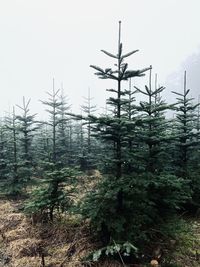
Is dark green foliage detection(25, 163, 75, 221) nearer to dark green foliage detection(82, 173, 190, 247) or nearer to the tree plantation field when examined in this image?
the tree plantation field

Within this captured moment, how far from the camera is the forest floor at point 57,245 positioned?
6273mm

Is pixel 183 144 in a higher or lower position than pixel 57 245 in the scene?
higher

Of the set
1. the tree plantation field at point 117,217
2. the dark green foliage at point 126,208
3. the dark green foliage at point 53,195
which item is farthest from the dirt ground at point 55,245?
the dark green foliage at point 126,208

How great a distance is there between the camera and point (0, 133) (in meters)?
18.6

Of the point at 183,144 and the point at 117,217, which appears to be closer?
the point at 117,217

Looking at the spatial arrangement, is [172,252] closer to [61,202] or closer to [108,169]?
[108,169]

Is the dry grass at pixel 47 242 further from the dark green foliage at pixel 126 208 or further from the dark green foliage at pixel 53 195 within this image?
the dark green foliage at pixel 126 208

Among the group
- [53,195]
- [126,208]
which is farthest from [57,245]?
[126,208]

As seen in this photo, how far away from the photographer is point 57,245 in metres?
7.08

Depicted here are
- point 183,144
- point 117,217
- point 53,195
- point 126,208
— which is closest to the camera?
point 117,217

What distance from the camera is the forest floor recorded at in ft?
20.6

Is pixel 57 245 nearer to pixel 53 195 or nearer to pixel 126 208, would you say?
pixel 53 195

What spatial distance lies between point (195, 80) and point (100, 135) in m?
93.5

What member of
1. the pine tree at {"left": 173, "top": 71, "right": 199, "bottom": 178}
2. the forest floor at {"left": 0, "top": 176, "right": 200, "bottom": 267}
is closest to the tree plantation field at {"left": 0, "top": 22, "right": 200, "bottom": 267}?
the forest floor at {"left": 0, "top": 176, "right": 200, "bottom": 267}
